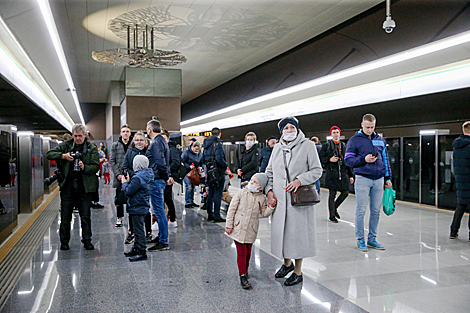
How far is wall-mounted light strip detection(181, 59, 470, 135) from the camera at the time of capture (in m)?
7.11

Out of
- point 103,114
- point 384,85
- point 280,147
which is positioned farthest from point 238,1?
point 103,114

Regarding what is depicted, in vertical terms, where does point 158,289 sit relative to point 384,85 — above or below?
below

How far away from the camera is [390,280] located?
12.6 ft

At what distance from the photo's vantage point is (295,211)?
3572 mm

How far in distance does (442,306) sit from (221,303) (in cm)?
188

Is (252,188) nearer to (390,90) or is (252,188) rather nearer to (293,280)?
(293,280)

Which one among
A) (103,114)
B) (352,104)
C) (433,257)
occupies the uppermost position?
(103,114)

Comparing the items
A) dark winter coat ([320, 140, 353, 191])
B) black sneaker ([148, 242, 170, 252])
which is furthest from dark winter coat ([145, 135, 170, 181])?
dark winter coat ([320, 140, 353, 191])

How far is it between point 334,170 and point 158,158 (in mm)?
3519

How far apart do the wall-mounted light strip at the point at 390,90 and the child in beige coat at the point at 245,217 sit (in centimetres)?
539

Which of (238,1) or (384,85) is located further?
Answer: (384,85)

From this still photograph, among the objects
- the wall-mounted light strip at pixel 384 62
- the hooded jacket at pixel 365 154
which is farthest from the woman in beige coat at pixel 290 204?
the wall-mounted light strip at pixel 384 62

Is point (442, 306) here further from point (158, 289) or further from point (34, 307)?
point (34, 307)

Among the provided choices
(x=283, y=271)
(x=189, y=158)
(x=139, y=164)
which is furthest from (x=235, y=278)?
(x=189, y=158)
